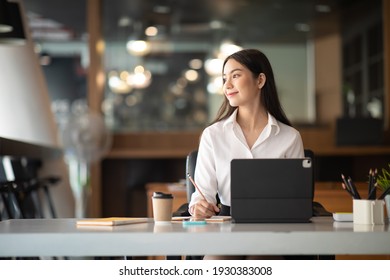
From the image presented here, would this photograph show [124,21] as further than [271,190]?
Yes

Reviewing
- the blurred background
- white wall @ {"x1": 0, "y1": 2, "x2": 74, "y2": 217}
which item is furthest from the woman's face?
the blurred background

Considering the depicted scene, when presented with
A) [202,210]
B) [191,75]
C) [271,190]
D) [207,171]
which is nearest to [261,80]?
→ [207,171]

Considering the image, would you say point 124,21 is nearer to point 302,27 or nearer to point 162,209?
point 302,27

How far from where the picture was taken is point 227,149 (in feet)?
10.1

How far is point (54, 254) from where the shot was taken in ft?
6.58

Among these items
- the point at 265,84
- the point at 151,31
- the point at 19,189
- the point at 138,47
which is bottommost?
the point at 19,189

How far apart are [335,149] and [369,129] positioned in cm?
45

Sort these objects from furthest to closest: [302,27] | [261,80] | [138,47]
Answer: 1. [302,27]
2. [138,47]
3. [261,80]

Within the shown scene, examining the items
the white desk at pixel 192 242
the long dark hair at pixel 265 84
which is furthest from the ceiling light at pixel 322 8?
the white desk at pixel 192 242

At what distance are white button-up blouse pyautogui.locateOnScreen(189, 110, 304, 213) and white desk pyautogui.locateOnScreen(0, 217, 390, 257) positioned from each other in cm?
101

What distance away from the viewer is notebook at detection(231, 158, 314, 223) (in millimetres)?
2377

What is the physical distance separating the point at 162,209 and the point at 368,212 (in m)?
0.65
